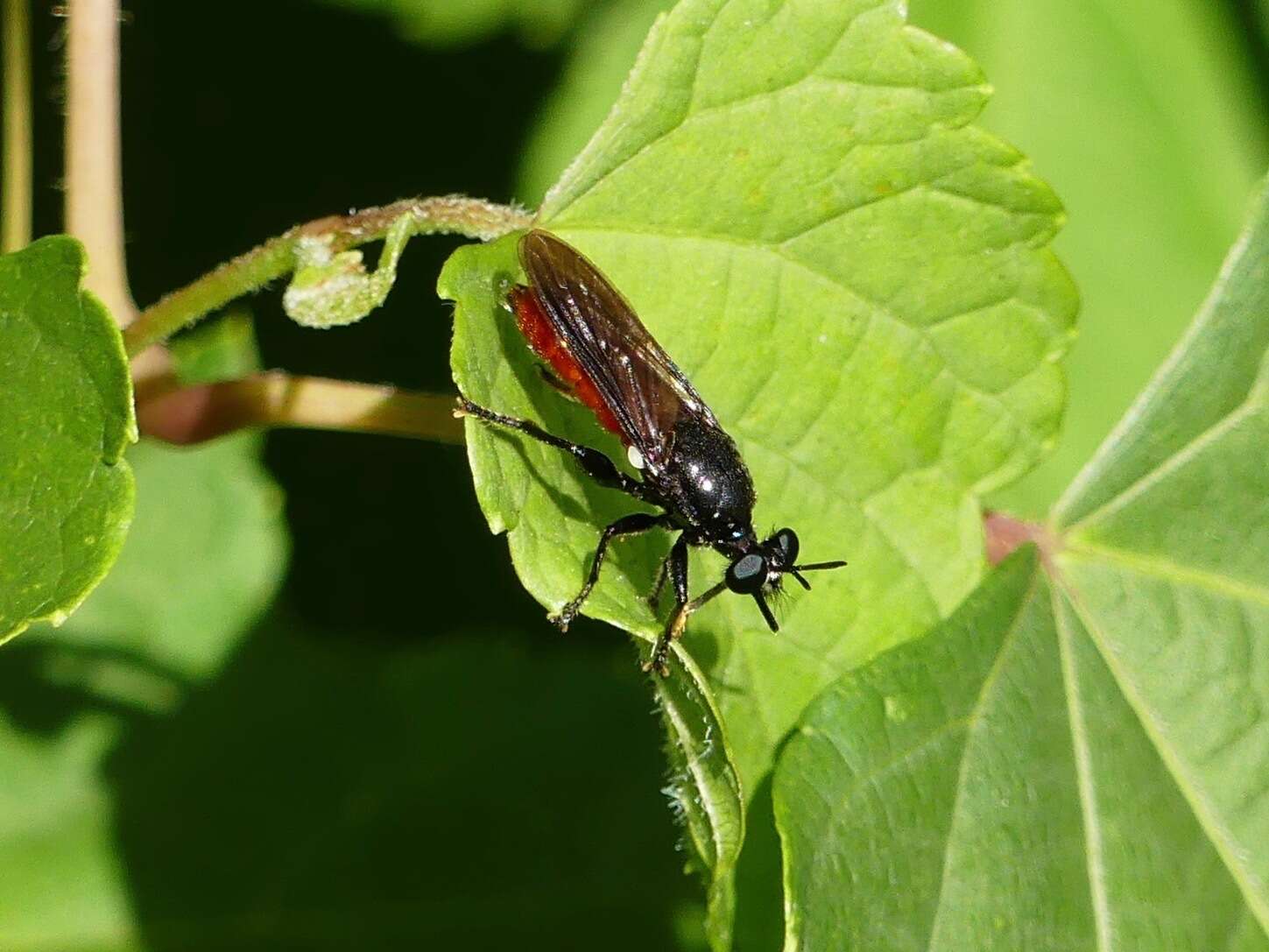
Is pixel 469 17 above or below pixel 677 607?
below

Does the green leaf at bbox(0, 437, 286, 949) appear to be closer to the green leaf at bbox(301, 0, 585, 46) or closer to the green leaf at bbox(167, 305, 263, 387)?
the green leaf at bbox(167, 305, 263, 387)

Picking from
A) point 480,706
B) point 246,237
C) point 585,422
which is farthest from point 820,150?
point 246,237

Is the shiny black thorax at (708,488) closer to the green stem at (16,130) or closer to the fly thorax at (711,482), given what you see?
the fly thorax at (711,482)

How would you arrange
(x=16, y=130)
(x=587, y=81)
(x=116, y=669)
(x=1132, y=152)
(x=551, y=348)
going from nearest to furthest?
(x=551, y=348) → (x=16, y=130) → (x=116, y=669) → (x=587, y=81) → (x=1132, y=152)

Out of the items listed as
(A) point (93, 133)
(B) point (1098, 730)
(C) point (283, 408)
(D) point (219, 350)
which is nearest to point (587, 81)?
(D) point (219, 350)

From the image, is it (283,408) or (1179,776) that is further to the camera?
(1179,776)

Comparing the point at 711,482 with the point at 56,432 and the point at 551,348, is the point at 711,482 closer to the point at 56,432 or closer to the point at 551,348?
the point at 551,348
